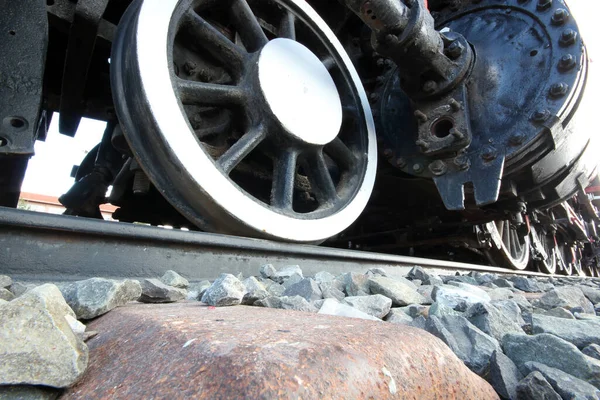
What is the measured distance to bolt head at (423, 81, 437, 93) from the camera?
1.95 metres

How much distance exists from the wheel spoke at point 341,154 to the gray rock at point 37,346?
156 cm

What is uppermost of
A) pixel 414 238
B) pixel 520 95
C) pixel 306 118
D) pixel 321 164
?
pixel 520 95

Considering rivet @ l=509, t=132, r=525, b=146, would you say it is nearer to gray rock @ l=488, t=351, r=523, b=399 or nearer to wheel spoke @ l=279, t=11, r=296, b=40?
wheel spoke @ l=279, t=11, r=296, b=40

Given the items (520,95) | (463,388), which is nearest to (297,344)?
(463,388)

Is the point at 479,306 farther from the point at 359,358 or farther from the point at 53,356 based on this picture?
the point at 53,356

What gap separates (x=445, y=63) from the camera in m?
1.90

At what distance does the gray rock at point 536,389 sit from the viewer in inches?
15.9

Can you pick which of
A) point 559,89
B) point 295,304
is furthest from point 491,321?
point 559,89

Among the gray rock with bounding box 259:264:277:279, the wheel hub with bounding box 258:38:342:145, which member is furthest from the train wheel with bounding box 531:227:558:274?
the gray rock with bounding box 259:264:277:279

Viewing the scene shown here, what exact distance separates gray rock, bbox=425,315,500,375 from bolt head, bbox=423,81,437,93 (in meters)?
1.61

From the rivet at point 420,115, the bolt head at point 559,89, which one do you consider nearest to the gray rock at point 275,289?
the rivet at point 420,115

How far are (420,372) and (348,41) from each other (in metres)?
2.54

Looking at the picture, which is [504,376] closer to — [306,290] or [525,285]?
[306,290]

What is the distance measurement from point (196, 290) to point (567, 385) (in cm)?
65
